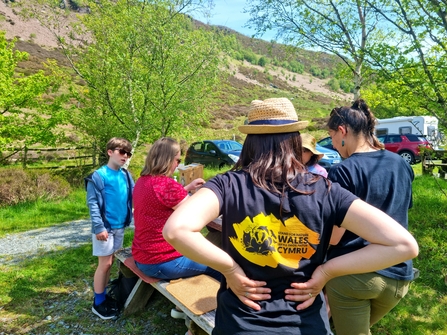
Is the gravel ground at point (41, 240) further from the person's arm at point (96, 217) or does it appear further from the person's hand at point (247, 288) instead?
the person's hand at point (247, 288)

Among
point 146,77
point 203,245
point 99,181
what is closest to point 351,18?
point 146,77

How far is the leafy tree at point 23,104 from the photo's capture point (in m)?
8.48

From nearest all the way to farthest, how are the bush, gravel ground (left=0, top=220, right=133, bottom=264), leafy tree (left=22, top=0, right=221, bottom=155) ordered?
gravel ground (left=0, top=220, right=133, bottom=264)
leafy tree (left=22, top=0, right=221, bottom=155)
the bush

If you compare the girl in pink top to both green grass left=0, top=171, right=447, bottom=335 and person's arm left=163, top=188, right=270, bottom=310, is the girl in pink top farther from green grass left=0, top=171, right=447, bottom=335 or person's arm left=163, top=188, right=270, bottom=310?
person's arm left=163, top=188, right=270, bottom=310

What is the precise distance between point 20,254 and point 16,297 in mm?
1679

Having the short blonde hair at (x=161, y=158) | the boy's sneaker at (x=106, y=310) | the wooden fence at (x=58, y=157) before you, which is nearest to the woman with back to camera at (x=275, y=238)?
the short blonde hair at (x=161, y=158)

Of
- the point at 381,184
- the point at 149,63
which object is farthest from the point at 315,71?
the point at 381,184

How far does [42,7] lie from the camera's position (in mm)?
7926

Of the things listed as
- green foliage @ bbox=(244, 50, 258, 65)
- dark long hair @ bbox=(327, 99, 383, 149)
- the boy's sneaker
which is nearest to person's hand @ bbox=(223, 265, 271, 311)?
dark long hair @ bbox=(327, 99, 383, 149)

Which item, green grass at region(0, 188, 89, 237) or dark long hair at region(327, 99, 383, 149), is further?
green grass at region(0, 188, 89, 237)

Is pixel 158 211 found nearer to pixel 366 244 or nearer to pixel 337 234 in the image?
pixel 337 234

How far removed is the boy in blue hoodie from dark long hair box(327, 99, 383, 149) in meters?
2.07

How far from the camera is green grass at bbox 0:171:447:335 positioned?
124 inches

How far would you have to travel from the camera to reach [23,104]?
8891 mm
